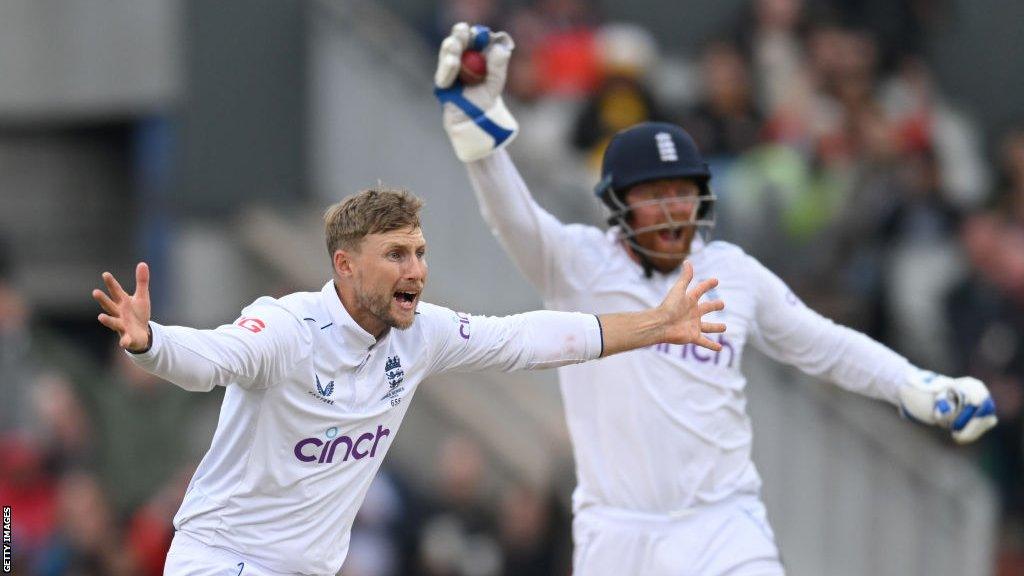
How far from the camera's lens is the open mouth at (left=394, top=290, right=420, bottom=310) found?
6.48 meters

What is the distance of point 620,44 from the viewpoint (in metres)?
14.2

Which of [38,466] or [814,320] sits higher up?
[814,320]

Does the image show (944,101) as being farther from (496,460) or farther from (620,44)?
(496,460)

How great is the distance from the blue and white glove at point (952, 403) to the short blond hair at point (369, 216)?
235 centimetres

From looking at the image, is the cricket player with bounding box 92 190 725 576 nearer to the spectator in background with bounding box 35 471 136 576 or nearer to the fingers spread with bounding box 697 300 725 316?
the fingers spread with bounding box 697 300 725 316

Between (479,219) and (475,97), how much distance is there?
5594mm

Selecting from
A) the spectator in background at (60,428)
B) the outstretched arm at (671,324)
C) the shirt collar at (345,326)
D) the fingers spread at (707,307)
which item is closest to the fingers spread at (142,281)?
the shirt collar at (345,326)

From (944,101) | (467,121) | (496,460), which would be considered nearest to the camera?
(467,121)

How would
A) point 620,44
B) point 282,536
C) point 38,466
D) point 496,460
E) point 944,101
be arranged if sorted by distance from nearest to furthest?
point 282,536
point 38,466
point 496,460
point 620,44
point 944,101

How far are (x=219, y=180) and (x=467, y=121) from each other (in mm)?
7427

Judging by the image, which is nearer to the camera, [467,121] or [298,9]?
[467,121]

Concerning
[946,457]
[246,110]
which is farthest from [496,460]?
[246,110]

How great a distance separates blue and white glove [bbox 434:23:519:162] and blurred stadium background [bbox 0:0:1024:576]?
13.2ft

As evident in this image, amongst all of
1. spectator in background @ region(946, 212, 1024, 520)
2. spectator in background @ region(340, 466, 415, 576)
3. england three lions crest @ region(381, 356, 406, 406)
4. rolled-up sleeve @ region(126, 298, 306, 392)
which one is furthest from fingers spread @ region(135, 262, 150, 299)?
spectator in background @ region(946, 212, 1024, 520)
